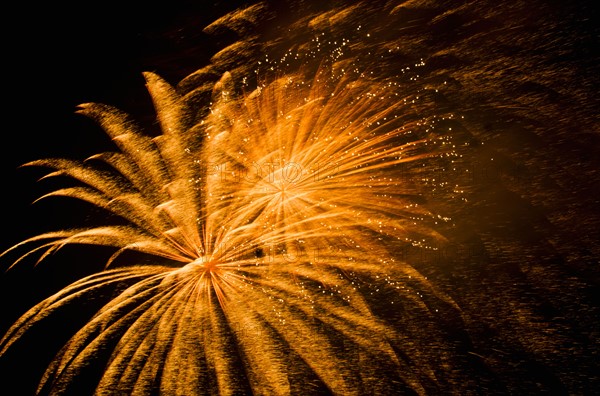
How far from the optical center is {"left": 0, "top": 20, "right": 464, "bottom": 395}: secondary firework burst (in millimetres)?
1402

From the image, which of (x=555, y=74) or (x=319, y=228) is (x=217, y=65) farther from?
(x=555, y=74)

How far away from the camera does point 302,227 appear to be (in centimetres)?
153

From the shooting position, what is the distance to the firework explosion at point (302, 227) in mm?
1343

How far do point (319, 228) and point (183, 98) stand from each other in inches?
35.4

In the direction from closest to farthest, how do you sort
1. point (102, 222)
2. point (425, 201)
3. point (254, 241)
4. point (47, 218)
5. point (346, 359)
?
point (346, 359), point (425, 201), point (254, 241), point (102, 222), point (47, 218)

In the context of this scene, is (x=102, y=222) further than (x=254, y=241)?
Yes

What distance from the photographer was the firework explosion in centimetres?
134

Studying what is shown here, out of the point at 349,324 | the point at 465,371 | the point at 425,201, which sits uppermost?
the point at 425,201

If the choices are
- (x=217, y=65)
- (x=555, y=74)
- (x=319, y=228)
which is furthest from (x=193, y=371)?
(x=555, y=74)

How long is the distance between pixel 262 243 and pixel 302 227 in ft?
0.55

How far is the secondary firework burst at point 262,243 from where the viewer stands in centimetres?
140

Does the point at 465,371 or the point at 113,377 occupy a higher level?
the point at 465,371

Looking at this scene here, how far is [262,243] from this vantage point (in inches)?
61.6

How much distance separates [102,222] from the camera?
5.99ft
